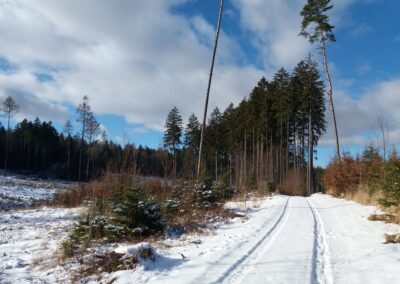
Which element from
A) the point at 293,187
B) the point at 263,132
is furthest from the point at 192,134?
the point at 293,187

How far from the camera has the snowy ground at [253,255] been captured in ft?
20.1

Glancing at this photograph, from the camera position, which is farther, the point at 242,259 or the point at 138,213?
the point at 138,213

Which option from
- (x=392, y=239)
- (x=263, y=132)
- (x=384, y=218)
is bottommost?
(x=392, y=239)

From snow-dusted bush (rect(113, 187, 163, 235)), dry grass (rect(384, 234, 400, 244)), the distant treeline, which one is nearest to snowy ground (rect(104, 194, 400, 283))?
dry grass (rect(384, 234, 400, 244))

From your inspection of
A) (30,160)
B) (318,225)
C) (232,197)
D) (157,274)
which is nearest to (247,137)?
(232,197)

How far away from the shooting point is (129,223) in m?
9.92

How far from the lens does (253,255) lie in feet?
24.3

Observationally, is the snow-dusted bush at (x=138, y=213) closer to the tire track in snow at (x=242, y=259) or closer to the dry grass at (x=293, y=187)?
the tire track in snow at (x=242, y=259)

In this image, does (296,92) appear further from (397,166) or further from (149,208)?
(149,208)

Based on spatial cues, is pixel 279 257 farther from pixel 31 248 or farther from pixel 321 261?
pixel 31 248

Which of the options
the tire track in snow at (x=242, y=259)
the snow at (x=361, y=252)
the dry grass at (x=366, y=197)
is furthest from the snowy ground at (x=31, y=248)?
the dry grass at (x=366, y=197)

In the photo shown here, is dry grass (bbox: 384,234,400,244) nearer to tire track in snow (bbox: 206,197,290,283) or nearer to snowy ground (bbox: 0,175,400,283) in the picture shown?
snowy ground (bbox: 0,175,400,283)

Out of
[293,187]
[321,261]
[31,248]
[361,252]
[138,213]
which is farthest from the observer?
[293,187]

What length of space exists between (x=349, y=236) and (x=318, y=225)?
1937 mm
